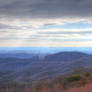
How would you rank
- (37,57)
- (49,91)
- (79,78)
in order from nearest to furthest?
(49,91)
(79,78)
(37,57)

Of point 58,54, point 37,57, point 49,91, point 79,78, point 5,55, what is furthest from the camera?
point 58,54

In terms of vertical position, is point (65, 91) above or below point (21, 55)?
below

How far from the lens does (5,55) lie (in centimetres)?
12188

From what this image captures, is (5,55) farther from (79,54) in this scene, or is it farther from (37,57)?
(79,54)

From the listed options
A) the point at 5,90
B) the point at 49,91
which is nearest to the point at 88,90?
the point at 49,91

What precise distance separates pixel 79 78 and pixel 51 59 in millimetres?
103806

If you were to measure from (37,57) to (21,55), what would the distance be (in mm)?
22111

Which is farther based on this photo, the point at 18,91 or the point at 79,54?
the point at 79,54

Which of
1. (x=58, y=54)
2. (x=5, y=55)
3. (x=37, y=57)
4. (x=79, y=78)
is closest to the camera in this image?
(x=79, y=78)

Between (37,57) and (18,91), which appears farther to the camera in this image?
(37,57)

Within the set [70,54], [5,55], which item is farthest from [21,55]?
[70,54]

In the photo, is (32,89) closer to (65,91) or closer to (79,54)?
(65,91)

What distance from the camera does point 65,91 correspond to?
784cm

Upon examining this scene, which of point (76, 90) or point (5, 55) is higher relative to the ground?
point (5, 55)
